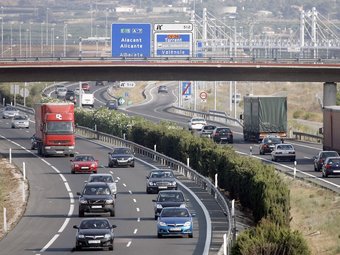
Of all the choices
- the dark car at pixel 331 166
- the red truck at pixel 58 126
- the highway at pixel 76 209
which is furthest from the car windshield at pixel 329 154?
the red truck at pixel 58 126

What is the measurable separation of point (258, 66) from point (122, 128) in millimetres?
15096

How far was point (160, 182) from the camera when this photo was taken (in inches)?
2350

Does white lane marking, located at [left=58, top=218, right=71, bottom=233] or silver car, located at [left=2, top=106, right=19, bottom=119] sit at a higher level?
silver car, located at [left=2, top=106, right=19, bottom=119]

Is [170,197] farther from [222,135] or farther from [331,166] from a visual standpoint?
[222,135]

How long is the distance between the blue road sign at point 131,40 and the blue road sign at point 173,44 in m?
1.57

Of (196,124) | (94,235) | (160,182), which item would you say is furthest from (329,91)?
(94,235)

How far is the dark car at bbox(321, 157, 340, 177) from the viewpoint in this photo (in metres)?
67.2

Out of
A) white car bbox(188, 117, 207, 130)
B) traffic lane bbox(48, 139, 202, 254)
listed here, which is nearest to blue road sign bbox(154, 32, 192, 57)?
white car bbox(188, 117, 207, 130)

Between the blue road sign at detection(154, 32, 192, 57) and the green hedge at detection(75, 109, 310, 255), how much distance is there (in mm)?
6142

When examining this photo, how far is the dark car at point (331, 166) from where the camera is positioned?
220 feet

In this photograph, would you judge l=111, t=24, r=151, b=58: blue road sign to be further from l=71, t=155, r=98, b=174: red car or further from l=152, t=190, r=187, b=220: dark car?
l=152, t=190, r=187, b=220: dark car

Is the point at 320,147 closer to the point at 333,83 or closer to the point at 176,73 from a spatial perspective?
the point at 333,83

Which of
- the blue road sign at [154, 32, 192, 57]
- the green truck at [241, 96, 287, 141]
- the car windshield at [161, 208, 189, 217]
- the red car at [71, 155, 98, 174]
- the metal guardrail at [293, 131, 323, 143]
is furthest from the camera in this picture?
the metal guardrail at [293, 131, 323, 143]

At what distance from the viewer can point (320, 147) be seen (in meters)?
94.3
